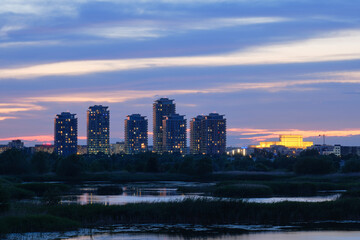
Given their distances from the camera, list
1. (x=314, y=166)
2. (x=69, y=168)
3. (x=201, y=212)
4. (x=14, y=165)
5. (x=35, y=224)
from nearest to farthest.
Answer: (x=35, y=224)
(x=201, y=212)
(x=314, y=166)
(x=69, y=168)
(x=14, y=165)

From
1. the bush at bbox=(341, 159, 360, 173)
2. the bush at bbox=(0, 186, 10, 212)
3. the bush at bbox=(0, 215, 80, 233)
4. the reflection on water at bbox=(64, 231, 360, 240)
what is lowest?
the reflection on water at bbox=(64, 231, 360, 240)

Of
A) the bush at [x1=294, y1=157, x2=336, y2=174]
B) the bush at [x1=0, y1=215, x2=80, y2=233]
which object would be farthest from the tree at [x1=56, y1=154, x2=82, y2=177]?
the bush at [x1=0, y1=215, x2=80, y2=233]

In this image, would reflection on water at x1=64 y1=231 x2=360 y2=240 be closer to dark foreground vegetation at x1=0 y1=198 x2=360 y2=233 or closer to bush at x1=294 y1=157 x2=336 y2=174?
dark foreground vegetation at x1=0 y1=198 x2=360 y2=233

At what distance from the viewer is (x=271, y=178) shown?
394ft

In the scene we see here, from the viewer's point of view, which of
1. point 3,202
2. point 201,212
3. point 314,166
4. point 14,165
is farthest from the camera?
point 14,165

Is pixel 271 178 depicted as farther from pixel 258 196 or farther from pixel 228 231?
pixel 228 231

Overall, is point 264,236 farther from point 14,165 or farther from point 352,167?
point 14,165

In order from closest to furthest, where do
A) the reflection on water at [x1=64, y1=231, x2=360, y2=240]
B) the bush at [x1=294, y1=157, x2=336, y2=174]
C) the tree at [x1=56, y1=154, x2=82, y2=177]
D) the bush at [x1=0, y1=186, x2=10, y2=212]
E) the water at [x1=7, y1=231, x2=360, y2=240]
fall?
the water at [x1=7, y1=231, x2=360, y2=240] → the reflection on water at [x1=64, y1=231, x2=360, y2=240] → the bush at [x1=0, y1=186, x2=10, y2=212] → the bush at [x1=294, y1=157, x2=336, y2=174] → the tree at [x1=56, y1=154, x2=82, y2=177]

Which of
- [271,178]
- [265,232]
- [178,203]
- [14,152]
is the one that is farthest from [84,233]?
[14,152]

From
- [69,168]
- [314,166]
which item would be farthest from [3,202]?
[314,166]

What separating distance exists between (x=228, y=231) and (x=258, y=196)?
34.1 m

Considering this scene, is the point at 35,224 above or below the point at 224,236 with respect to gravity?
above

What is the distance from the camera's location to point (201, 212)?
51688mm

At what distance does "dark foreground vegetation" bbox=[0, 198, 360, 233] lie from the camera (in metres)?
50.9
